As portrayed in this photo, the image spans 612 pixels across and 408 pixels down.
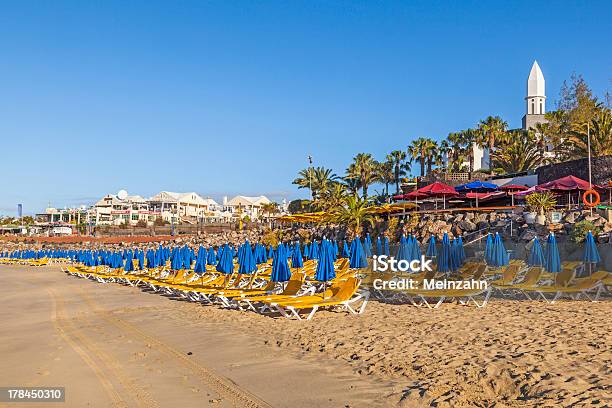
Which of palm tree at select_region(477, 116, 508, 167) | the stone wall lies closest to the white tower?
palm tree at select_region(477, 116, 508, 167)

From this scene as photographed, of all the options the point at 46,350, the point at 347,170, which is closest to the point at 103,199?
the point at 347,170

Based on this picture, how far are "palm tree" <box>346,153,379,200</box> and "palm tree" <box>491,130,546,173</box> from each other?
1245 cm

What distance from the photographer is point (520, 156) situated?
130 ft

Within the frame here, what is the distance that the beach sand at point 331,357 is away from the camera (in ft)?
17.8

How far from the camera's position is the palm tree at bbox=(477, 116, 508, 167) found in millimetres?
47281

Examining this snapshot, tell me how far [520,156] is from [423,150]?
12667mm

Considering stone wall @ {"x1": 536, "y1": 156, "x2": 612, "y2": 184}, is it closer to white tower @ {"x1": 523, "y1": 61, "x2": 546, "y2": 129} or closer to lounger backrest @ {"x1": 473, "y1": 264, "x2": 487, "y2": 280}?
lounger backrest @ {"x1": 473, "y1": 264, "x2": 487, "y2": 280}

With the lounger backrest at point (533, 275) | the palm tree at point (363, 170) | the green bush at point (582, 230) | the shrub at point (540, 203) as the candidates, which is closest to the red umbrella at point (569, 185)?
the shrub at point (540, 203)

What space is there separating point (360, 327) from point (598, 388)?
15.0 ft

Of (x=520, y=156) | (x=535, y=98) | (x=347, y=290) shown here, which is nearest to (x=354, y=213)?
(x=347, y=290)

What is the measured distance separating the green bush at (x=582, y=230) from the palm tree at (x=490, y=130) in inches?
1239

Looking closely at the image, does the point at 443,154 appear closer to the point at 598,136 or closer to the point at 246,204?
the point at 598,136

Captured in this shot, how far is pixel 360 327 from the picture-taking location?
9289 millimetres

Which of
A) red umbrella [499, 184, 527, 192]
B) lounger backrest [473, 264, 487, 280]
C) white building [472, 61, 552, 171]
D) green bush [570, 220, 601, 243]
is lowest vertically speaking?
lounger backrest [473, 264, 487, 280]
